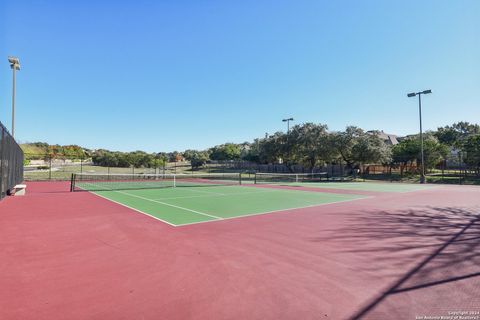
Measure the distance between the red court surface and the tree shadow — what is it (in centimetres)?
→ 2

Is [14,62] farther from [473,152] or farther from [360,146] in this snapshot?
[473,152]

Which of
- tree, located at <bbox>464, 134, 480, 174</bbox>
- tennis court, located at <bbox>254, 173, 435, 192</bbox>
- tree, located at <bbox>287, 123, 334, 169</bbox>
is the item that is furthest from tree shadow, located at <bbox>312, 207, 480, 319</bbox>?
tree, located at <bbox>464, 134, 480, 174</bbox>

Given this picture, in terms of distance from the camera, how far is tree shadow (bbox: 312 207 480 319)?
4.04 m

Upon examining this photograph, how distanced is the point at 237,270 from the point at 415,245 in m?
4.08

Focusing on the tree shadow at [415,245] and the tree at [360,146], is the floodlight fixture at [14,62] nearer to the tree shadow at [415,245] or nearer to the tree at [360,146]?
the tree shadow at [415,245]

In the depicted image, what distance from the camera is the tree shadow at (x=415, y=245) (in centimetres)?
404

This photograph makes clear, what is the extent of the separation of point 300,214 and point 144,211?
18.8ft

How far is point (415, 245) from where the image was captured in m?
5.84

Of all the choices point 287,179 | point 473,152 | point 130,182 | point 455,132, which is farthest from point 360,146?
point 455,132

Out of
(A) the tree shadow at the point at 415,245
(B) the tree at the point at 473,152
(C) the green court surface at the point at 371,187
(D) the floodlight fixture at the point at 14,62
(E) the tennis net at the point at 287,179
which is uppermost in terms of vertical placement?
(D) the floodlight fixture at the point at 14,62

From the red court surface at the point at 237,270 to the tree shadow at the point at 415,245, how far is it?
0.02m

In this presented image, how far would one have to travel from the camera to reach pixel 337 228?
24.6ft

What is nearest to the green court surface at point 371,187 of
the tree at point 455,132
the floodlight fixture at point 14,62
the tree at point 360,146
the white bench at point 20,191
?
the tree at point 360,146

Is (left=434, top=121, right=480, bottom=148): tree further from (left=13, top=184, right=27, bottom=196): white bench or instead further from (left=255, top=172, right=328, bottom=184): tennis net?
(left=13, top=184, right=27, bottom=196): white bench
